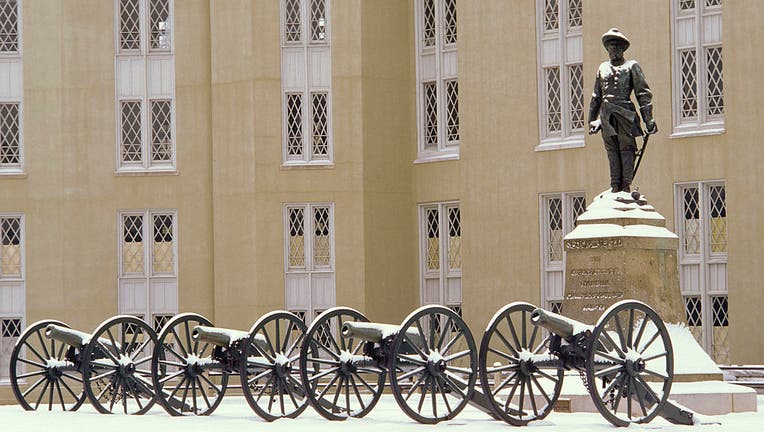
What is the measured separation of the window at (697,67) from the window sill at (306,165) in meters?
8.52

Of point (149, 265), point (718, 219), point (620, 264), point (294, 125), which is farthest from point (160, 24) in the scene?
point (620, 264)

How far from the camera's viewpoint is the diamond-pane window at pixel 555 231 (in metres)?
34.3

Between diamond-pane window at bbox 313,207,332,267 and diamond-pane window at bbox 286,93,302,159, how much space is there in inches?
58.4

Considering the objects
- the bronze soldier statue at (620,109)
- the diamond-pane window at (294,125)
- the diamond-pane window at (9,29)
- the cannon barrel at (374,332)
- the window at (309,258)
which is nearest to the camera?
the cannon barrel at (374,332)

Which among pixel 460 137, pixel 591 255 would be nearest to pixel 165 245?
pixel 460 137

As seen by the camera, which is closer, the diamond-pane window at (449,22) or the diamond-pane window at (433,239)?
the diamond-pane window at (449,22)

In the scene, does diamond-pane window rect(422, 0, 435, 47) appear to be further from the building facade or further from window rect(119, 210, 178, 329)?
window rect(119, 210, 178, 329)

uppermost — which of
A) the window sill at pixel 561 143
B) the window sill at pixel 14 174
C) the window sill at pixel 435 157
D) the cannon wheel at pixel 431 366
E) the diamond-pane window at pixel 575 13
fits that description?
the diamond-pane window at pixel 575 13

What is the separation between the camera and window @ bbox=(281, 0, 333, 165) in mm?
36344

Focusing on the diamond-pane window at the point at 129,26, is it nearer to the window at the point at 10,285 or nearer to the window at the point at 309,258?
the window at the point at 10,285

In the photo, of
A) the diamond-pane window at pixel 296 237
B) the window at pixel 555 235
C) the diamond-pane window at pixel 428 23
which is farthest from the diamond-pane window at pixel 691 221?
the diamond-pane window at pixel 296 237

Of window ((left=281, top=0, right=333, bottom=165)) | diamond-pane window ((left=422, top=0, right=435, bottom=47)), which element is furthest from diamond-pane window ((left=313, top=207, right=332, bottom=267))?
diamond-pane window ((left=422, top=0, right=435, bottom=47))

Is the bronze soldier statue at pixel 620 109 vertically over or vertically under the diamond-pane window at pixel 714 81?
under

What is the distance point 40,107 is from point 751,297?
58.1 feet
